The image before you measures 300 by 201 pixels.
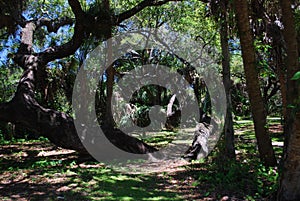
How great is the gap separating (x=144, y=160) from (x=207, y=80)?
15.1 ft

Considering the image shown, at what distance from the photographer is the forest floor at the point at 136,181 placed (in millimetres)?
4871

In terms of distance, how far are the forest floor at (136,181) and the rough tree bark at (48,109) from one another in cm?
76

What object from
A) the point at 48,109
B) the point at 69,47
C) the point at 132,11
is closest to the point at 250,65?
the point at 132,11

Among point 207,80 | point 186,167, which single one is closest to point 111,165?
point 186,167

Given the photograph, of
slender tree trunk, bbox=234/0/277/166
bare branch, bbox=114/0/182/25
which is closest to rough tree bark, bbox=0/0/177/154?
bare branch, bbox=114/0/182/25

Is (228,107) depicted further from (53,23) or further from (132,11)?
(53,23)

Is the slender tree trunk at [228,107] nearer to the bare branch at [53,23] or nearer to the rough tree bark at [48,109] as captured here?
the rough tree bark at [48,109]

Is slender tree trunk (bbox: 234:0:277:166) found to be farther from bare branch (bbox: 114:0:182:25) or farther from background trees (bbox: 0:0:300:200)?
bare branch (bbox: 114:0:182:25)

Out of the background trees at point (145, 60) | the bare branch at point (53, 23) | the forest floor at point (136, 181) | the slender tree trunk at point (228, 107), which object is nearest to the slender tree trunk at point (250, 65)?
the background trees at point (145, 60)

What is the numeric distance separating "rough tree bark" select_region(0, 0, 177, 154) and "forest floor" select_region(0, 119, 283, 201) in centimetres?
76

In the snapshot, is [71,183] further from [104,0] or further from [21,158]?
[104,0]

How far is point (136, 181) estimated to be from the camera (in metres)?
6.12

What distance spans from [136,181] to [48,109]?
3.61 metres

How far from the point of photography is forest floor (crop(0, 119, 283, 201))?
16.0ft
